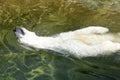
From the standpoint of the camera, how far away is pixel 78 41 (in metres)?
6.43

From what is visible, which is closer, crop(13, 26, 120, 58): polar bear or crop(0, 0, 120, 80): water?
crop(0, 0, 120, 80): water

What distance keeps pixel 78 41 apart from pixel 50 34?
0.90 metres

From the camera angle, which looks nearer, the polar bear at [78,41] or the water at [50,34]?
the water at [50,34]

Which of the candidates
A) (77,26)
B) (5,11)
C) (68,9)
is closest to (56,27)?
(77,26)

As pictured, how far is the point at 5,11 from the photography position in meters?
8.32

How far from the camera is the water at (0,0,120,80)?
586 cm

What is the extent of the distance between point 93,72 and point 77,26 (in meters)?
1.79

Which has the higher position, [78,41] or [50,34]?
[78,41]

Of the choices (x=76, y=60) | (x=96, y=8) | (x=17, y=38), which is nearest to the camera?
(x=76, y=60)

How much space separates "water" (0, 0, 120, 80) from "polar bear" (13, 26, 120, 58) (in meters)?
0.12

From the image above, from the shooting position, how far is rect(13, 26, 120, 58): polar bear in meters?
6.21

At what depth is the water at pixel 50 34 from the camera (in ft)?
19.2

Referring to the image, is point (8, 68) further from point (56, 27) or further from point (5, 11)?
point (5, 11)

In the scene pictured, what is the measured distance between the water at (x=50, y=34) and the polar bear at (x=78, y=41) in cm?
12
